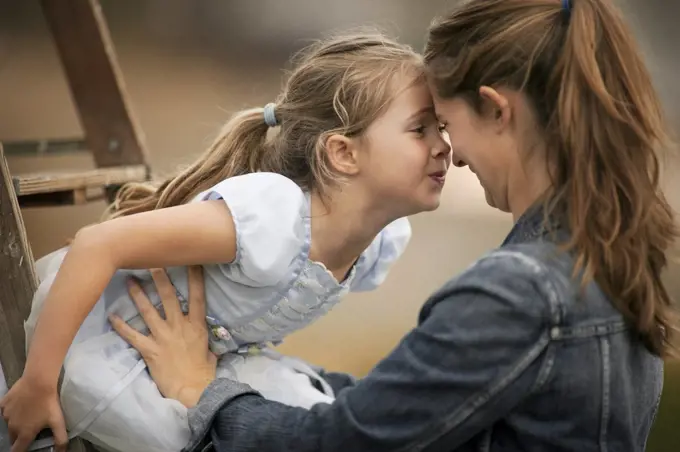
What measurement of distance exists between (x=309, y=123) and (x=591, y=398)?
63 cm

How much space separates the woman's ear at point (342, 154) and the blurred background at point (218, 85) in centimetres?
129

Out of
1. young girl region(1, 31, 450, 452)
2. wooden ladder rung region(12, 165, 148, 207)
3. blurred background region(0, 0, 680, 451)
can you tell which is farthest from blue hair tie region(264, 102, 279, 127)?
blurred background region(0, 0, 680, 451)

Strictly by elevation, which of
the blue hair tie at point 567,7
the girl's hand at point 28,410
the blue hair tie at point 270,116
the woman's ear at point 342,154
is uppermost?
the blue hair tie at point 567,7

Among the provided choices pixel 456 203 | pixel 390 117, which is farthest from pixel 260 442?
pixel 456 203

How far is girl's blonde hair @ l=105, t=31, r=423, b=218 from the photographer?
4.22 feet

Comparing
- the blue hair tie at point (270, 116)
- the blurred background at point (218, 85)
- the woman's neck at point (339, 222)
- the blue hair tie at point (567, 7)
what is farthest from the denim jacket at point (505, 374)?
the blurred background at point (218, 85)

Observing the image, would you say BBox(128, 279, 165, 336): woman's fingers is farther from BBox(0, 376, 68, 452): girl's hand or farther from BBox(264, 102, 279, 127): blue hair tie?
BBox(264, 102, 279, 127): blue hair tie

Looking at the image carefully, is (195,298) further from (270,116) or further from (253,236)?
(270,116)

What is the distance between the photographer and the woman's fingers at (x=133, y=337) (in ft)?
3.92

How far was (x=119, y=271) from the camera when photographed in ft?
4.12

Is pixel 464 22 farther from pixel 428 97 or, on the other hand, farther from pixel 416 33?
pixel 416 33

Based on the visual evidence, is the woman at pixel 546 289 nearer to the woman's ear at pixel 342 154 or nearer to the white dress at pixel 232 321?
the white dress at pixel 232 321

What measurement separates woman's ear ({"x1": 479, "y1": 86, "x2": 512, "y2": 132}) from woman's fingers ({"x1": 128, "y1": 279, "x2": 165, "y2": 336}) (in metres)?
0.55

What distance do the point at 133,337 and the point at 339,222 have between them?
0.35 m
